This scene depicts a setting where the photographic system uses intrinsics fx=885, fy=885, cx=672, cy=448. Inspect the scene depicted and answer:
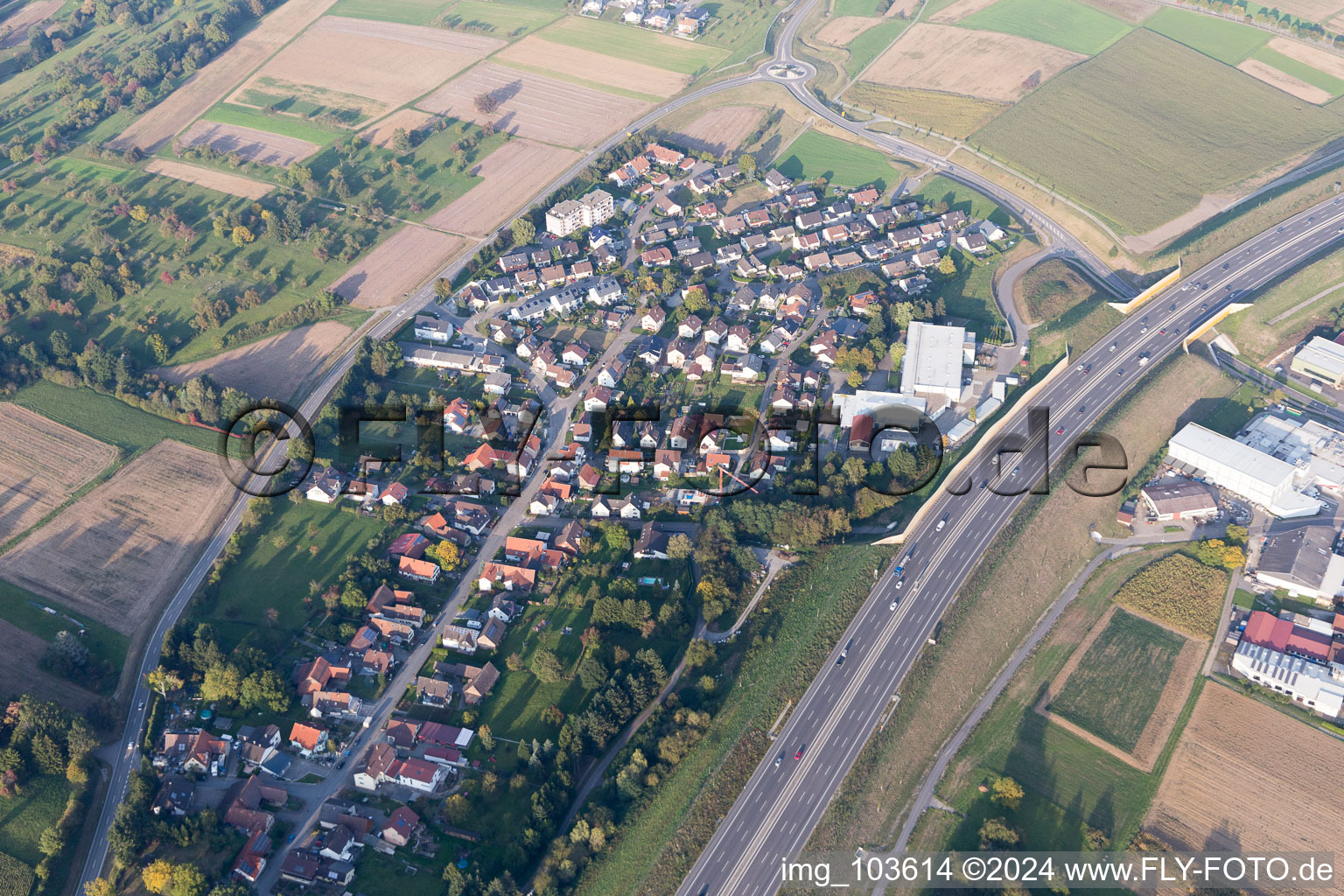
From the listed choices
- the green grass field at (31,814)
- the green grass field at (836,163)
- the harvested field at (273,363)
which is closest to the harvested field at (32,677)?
the green grass field at (31,814)

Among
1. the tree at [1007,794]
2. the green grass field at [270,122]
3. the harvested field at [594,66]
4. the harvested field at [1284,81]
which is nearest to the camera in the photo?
the tree at [1007,794]

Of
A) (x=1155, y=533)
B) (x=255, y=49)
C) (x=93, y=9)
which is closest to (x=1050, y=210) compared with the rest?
(x=1155, y=533)

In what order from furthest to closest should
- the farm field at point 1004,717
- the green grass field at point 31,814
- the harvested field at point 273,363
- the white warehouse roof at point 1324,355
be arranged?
the harvested field at point 273,363 < the white warehouse roof at point 1324,355 < the farm field at point 1004,717 < the green grass field at point 31,814

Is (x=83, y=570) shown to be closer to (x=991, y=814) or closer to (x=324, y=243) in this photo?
(x=324, y=243)

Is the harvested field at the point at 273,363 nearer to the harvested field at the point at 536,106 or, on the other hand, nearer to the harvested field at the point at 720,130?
the harvested field at the point at 536,106

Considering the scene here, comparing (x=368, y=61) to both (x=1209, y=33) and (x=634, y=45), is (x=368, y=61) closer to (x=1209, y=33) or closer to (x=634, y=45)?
(x=634, y=45)

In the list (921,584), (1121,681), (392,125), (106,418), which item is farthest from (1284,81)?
(106,418)
